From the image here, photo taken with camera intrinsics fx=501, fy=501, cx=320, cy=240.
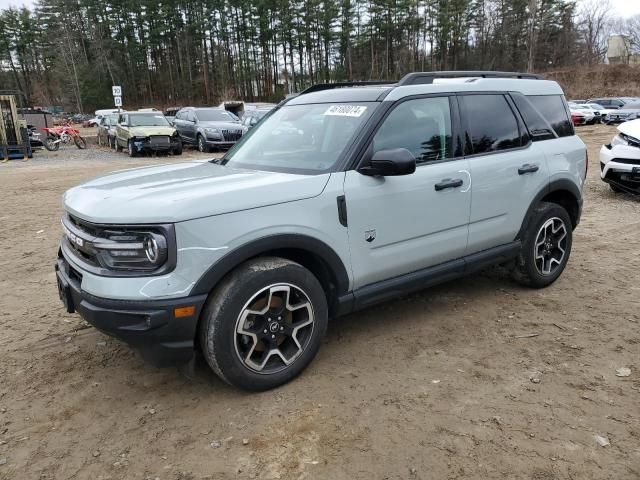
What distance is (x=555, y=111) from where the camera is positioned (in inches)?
183

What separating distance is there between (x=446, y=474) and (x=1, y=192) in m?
11.9

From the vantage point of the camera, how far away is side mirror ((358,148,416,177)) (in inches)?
121

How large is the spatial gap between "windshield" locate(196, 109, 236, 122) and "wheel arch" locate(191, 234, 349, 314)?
17.7 m

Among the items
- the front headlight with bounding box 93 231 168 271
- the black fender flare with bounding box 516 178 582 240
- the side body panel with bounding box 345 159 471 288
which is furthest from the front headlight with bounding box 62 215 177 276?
the black fender flare with bounding box 516 178 582 240

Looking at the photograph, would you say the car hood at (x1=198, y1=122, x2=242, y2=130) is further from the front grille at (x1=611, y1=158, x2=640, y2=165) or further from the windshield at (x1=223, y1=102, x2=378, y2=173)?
the windshield at (x1=223, y1=102, x2=378, y2=173)

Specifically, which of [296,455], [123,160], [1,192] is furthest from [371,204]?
[123,160]

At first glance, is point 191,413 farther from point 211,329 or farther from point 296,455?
point 296,455

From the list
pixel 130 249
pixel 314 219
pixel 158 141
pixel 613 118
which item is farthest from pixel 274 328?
pixel 613 118

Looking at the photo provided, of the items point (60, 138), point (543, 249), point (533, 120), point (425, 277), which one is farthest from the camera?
point (60, 138)

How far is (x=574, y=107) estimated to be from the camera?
31500 mm

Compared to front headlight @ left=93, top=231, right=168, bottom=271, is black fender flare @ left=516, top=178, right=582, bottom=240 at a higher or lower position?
lower

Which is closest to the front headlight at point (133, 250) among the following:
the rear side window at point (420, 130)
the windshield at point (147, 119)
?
the rear side window at point (420, 130)

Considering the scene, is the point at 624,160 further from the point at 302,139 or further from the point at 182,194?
the point at 182,194

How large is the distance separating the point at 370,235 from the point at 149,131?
1654 centimetres
